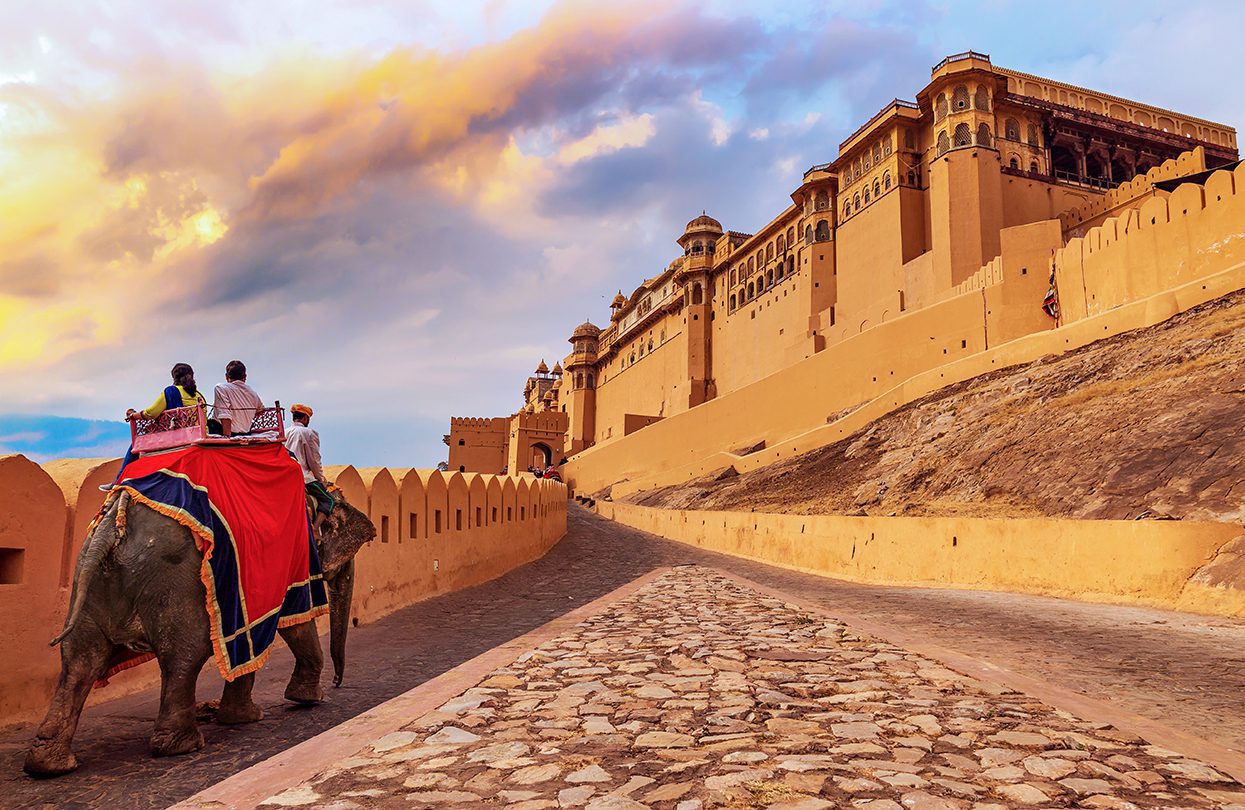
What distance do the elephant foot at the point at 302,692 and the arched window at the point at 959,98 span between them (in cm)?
3370

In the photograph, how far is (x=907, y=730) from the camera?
3734mm

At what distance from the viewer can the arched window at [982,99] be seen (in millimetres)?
31516

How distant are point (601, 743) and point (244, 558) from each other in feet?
6.86

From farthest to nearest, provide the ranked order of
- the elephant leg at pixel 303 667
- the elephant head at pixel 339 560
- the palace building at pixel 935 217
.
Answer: the palace building at pixel 935 217, the elephant head at pixel 339 560, the elephant leg at pixel 303 667

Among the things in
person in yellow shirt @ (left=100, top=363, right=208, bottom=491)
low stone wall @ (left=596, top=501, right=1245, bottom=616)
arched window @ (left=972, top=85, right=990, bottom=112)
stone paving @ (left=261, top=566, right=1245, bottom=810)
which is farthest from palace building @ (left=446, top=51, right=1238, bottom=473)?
person in yellow shirt @ (left=100, top=363, right=208, bottom=491)

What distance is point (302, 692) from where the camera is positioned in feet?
15.5

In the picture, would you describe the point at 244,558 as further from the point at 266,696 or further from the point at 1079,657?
the point at 1079,657

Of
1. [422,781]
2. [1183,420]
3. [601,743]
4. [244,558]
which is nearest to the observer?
[422,781]

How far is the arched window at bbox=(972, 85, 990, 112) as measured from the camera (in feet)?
103

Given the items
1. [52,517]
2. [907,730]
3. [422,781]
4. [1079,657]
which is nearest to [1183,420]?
[1079,657]

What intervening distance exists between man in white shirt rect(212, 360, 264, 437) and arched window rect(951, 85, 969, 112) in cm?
3313

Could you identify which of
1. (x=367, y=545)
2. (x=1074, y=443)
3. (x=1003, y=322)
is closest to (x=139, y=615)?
(x=367, y=545)

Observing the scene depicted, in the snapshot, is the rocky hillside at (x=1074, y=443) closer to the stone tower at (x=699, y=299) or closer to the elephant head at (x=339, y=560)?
the elephant head at (x=339, y=560)

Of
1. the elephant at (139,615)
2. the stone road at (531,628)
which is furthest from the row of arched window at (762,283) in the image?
the elephant at (139,615)
